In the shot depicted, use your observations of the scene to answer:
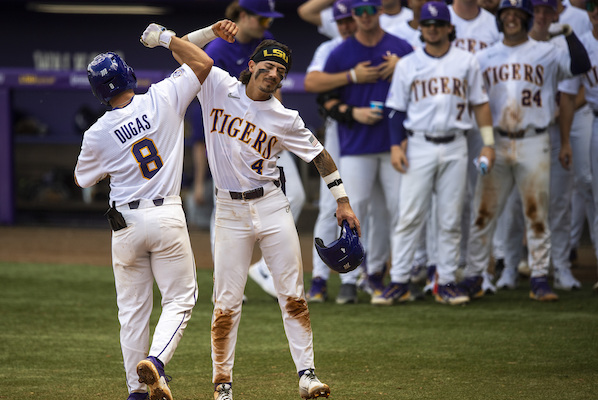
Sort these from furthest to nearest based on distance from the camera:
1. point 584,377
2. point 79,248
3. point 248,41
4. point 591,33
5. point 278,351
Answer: point 79,248 < point 591,33 < point 248,41 < point 278,351 < point 584,377

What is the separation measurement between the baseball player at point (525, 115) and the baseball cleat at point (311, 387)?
3184mm

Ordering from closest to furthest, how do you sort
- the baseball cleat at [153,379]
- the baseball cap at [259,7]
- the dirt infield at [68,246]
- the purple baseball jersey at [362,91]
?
the baseball cleat at [153,379] < the baseball cap at [259,7] < the purple baseball jersey at [362,91] < the dirt infield at [68,246]

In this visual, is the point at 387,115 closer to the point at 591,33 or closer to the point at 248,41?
the point at 248,41

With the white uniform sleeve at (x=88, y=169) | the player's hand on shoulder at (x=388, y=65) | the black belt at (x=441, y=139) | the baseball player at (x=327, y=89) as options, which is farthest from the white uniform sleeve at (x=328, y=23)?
the white uniform sleeve at (x=88, y=169)

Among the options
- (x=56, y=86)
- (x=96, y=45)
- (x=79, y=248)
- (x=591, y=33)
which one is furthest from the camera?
(x=96, y=45)

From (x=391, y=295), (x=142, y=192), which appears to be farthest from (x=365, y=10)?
(x=142, y=192)

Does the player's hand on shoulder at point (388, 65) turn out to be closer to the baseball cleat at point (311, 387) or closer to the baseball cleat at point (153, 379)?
the baseball cleat at point (311, 387)

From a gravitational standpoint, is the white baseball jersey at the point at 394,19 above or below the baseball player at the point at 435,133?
above

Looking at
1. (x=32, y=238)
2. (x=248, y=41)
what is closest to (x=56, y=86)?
(x=32, y=238)

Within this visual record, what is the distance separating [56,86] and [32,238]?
2.32 meters

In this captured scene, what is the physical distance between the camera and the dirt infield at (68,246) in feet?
31.7

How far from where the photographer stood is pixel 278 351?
A: 530cm

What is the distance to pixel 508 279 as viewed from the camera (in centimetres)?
761

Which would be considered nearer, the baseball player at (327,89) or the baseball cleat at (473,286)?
the baseball player at (327,89)
